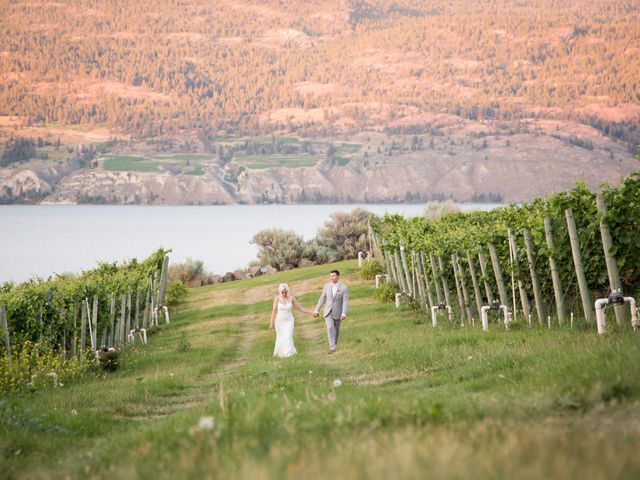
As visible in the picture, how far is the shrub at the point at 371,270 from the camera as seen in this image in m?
44.8

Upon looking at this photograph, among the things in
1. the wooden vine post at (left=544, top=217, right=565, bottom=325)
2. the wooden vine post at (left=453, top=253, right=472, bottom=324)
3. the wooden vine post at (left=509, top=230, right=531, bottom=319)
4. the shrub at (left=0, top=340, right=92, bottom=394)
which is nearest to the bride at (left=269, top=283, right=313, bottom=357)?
the wooden vine post at (left=453, top=253, right=472, bottom=324)

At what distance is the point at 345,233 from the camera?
69.6m

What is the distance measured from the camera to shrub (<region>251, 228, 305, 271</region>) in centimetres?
6744

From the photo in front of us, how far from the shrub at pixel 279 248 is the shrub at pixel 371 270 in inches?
857

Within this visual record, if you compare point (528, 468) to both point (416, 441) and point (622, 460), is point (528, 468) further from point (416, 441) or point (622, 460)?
point (416, 441)

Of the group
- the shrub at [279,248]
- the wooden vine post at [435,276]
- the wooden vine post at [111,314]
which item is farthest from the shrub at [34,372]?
the shrub at [279,248]

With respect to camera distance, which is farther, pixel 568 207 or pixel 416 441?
pixel 568 207

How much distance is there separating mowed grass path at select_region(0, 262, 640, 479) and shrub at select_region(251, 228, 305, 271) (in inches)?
1851

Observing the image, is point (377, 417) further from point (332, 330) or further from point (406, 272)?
point (406, 272)

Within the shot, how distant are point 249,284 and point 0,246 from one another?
115m

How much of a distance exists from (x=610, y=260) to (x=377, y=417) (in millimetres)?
8420

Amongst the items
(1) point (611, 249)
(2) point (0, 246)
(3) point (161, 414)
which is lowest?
(3) point (161, 414)

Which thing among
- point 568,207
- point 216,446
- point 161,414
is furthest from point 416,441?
point 568,207

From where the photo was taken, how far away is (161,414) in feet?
45.4
